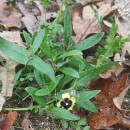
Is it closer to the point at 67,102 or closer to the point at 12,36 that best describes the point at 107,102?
the point at 67,102

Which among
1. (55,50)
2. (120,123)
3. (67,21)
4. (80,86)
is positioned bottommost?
(120,123)

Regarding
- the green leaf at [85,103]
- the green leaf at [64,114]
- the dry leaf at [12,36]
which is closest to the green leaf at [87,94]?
the green leaf at [85,103]

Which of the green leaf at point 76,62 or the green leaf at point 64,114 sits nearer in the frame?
the green leaf at point 64,114

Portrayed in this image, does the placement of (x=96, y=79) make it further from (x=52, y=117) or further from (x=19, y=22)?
(x=19, y=22)

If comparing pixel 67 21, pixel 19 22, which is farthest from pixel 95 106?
pixel 19 22

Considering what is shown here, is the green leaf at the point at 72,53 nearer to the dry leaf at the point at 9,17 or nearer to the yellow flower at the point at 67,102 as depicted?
the yellow flower at the point at 67,102

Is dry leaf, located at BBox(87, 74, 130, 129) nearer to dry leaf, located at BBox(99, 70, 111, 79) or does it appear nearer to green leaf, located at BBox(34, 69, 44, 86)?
dry leaf, located at BBox(99, 70, 111, 79)
